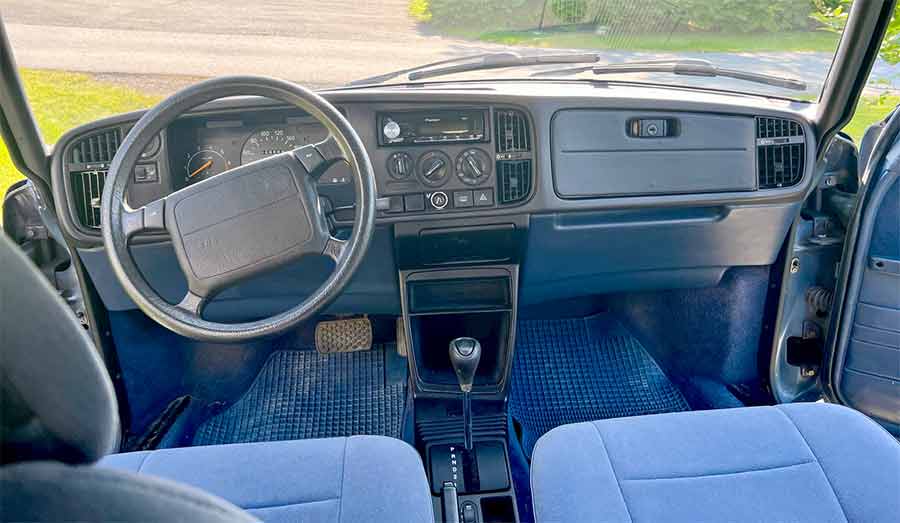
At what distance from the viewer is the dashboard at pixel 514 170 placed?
203cm

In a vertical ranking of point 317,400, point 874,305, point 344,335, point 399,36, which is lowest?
point 317,400

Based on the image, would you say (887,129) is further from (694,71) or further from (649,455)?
(649,455)

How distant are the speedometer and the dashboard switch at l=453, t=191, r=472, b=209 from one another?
49 centimetres

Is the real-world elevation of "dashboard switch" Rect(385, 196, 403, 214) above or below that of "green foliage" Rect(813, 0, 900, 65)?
below

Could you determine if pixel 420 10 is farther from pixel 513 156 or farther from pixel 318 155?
pixel 318 155

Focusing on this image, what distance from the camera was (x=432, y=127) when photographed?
211cm

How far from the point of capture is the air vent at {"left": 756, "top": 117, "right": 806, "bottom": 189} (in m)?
2.22

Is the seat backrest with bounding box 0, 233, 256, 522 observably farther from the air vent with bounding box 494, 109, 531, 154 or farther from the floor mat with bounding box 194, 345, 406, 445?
the floor mat with bounding box 194, 345, 406, 445

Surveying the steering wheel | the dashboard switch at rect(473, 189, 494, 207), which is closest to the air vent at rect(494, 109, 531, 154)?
the dashboard switch at rect(473, 189, 494, 207)

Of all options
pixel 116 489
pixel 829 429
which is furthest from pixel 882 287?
pixel 116 489

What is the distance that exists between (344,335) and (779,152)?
5.56 ft

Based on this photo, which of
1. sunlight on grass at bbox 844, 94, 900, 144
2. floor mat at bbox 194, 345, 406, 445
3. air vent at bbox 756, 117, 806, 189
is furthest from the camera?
floor mat at bbox 194, 345, 406, 445

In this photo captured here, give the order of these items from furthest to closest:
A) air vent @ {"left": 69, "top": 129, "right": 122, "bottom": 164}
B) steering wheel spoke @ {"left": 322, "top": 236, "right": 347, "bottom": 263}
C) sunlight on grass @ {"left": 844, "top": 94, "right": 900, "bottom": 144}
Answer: sunlight on grass @ {"left": 844, "top": 94, "right": 900, "bottom": 144} → air vent @ {"left": 69, "top": 129, "right": 122, "bottom": 164} → steering wheel spoke @ {"left": 322, "top": 236, "right": 347, "bottom": 263}

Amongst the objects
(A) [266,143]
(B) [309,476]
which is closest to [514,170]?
(A) [266,143]
